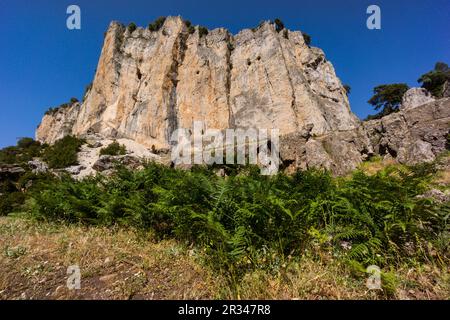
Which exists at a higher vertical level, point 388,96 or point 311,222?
point 388,96

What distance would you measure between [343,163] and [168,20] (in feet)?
130

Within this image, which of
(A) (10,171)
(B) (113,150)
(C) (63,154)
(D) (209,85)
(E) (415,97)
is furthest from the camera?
(D) (209,85)

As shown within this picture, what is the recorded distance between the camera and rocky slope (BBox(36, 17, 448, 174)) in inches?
1163

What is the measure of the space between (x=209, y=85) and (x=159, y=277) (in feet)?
108

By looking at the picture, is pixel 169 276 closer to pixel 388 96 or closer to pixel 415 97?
pixel 415 97

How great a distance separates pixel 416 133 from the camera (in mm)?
11852

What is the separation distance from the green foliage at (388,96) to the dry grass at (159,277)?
43937 mm

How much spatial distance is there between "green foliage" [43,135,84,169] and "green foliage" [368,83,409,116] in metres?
47.3

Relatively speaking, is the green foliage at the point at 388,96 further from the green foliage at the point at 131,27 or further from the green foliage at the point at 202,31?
the green foliage at the point at 131,27

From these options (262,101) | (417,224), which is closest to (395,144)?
(417,224)

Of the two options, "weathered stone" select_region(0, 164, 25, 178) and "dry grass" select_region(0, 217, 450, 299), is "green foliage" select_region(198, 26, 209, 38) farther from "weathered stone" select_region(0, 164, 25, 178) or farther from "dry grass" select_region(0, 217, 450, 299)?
"dry grass" select_region(0, 217, 450, 299)

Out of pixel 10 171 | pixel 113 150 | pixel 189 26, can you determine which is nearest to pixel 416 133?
pixel 10 171

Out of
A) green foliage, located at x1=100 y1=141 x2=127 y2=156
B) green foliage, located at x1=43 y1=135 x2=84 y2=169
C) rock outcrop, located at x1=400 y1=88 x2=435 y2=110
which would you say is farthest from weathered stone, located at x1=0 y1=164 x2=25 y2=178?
rock outcrop, located at x1=400 y1=88 x2=435 y2=110
